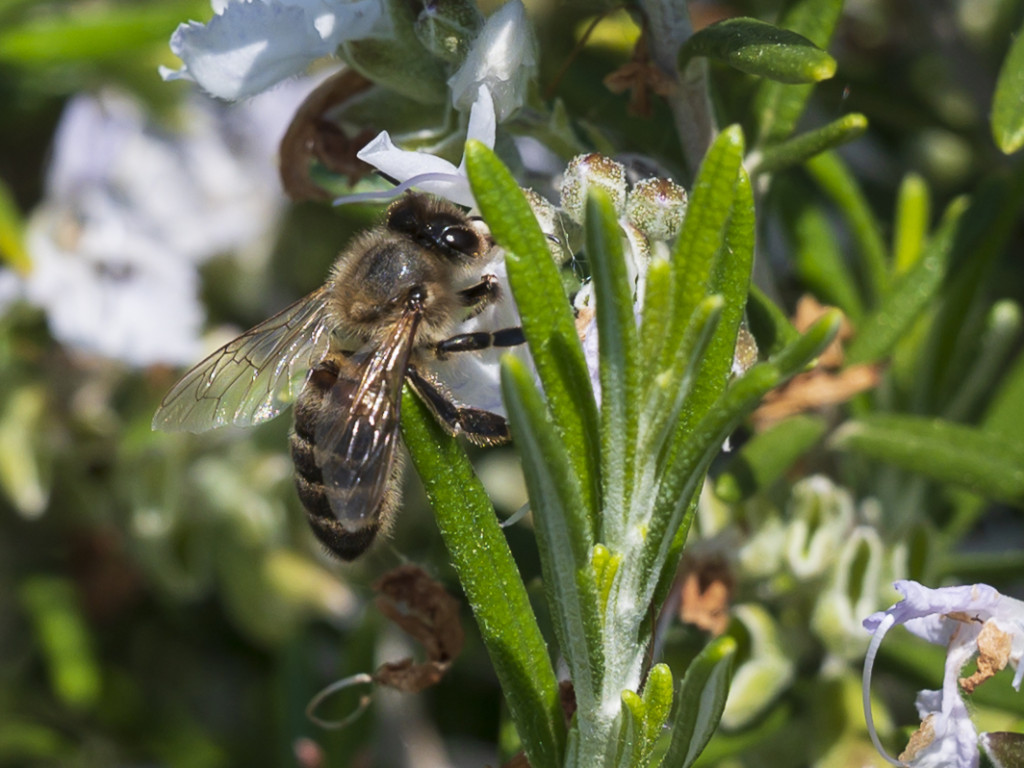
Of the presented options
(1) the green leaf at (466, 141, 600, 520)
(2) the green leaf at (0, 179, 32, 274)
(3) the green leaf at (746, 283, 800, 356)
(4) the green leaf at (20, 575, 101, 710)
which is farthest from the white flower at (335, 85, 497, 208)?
(4) the green leaf at (20, 575, 101, 710)

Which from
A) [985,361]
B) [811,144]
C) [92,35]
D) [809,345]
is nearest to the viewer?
[809,345]

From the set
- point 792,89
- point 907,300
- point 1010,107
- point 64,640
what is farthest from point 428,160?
point 64,640

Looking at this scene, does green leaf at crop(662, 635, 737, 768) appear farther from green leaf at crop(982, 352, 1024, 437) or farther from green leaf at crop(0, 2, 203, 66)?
green leaf at crop(0, 2, 203, 66)

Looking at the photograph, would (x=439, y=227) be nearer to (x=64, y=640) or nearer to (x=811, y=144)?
(x=811, y=144)

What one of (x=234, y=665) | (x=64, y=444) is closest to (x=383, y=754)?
(x=234, y=665)

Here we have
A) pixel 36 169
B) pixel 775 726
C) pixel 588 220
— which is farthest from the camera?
pixel 36 169

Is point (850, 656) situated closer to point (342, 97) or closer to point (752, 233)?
point (752, 233)

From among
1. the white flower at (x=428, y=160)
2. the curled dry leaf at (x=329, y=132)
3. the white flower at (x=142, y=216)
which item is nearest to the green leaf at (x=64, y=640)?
Result: the white flower at (x=142, y=216)
